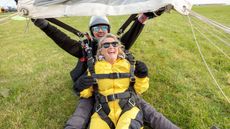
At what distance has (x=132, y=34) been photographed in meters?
4.85

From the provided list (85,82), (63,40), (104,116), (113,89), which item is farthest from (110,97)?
(63,40)

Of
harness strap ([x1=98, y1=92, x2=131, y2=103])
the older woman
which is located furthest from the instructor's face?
harness strap ([x1=98, y1=92, x2=131, y2=103])

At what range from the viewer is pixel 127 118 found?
13.0 ft

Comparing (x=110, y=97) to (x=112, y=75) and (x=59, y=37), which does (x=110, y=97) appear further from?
(x=59, y=37)

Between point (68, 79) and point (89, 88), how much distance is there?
193 centimetres

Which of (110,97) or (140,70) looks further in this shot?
(140,70)

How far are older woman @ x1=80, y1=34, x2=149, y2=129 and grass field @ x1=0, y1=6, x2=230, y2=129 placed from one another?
0.83 metres

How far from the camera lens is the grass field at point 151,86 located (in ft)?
15.8

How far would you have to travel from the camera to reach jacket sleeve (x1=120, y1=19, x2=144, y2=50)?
4680mm

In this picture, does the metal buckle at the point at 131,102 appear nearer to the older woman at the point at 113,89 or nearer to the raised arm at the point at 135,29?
the older woman at the point at 113,89

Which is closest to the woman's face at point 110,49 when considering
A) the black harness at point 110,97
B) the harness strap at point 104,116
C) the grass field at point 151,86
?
the black harness at point 110,97

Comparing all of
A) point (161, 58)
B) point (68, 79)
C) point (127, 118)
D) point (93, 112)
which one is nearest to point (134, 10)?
point (127, 118)

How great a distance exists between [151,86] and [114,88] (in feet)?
5.10

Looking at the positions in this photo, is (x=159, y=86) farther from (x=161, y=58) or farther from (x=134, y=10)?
(x=134, y=10)
